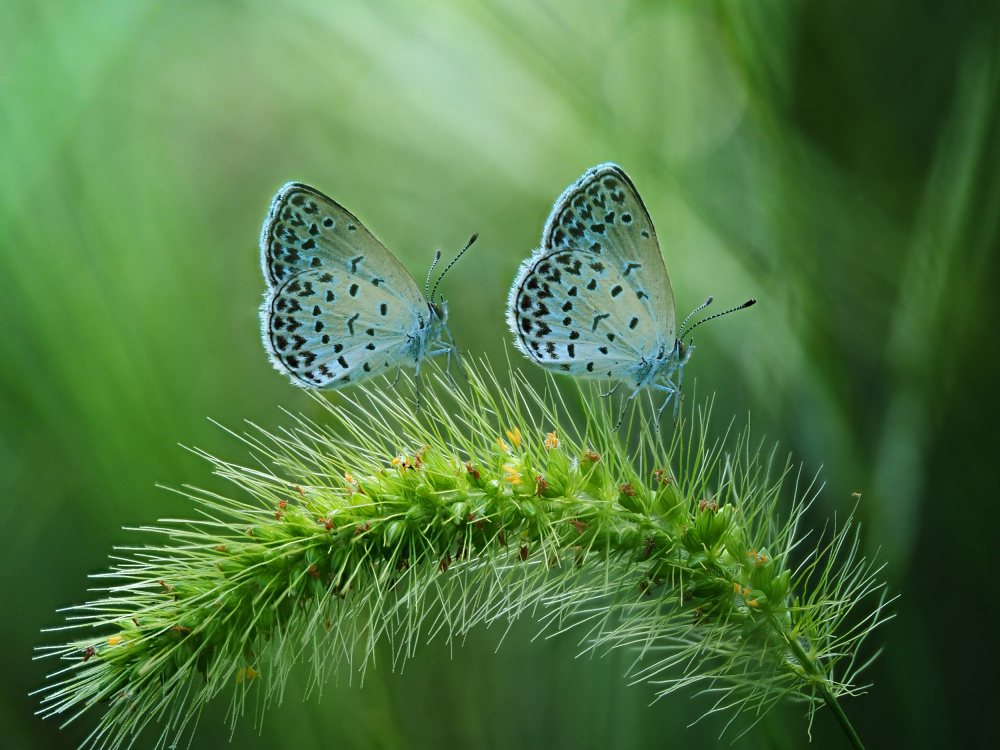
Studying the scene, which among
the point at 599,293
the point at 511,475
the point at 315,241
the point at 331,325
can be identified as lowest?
the point at 511,475

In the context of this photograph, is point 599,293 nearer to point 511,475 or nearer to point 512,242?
point 511,475

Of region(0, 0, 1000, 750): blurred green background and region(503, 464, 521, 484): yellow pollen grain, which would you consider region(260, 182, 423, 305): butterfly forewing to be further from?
region(503, 464, 521, 484): yellow pollen grain

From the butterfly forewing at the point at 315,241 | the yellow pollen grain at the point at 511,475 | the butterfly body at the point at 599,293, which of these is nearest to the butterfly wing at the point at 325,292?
the butterfly forewing at the point at 315,241

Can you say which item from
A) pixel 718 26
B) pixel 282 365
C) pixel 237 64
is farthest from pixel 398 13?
pixel 282 365

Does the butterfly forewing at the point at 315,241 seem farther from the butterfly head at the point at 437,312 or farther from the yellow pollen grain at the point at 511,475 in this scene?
the yellow pollen grain at the point at 511,475

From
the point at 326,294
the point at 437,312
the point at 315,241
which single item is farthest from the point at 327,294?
the point at 437,312

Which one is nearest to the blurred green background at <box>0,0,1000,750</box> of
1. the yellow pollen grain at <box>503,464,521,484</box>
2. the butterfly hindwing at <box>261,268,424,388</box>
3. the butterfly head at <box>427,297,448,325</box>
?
the butterfly head at <box>427,297,448,325</box>

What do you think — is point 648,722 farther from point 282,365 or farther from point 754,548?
point 282,365

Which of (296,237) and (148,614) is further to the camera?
(296,237)
